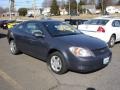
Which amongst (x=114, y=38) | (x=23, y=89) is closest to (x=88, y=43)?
(x=23, y=89)

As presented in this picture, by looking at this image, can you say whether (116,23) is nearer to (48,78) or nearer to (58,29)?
(58,29)

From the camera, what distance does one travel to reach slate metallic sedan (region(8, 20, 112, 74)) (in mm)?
5898

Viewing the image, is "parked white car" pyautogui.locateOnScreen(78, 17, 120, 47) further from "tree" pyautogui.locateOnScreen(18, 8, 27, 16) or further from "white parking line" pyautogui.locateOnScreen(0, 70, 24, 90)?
"tree" pyautogui.locateOnScreen(18, 8, 27, 16)

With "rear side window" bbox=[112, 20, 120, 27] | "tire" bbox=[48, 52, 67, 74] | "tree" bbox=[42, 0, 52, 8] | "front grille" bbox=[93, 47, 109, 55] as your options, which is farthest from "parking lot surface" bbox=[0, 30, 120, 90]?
"tree" bbox=[42, 0, 52, 8]

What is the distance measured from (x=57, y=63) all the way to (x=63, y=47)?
0.54 metres

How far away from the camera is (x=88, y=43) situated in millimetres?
6234

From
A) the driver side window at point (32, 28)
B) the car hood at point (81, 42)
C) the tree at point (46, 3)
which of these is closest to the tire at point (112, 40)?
the car hood at point (81, 42)

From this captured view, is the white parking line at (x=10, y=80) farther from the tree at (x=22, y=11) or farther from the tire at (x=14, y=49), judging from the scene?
the tree at (x=22, y=11)

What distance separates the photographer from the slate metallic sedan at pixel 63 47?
590cm

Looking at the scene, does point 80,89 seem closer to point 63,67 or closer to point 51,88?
point 51,88

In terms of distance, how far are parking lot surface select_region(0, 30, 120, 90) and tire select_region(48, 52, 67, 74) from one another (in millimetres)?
142

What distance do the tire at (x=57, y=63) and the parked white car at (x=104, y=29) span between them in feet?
13.6

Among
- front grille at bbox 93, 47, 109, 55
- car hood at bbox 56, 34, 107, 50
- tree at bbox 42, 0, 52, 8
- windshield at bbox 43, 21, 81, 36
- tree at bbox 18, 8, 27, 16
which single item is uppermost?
tree at bbox 42, 0, 52, 8

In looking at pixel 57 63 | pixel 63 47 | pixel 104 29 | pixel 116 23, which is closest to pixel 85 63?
pixel 63 47
